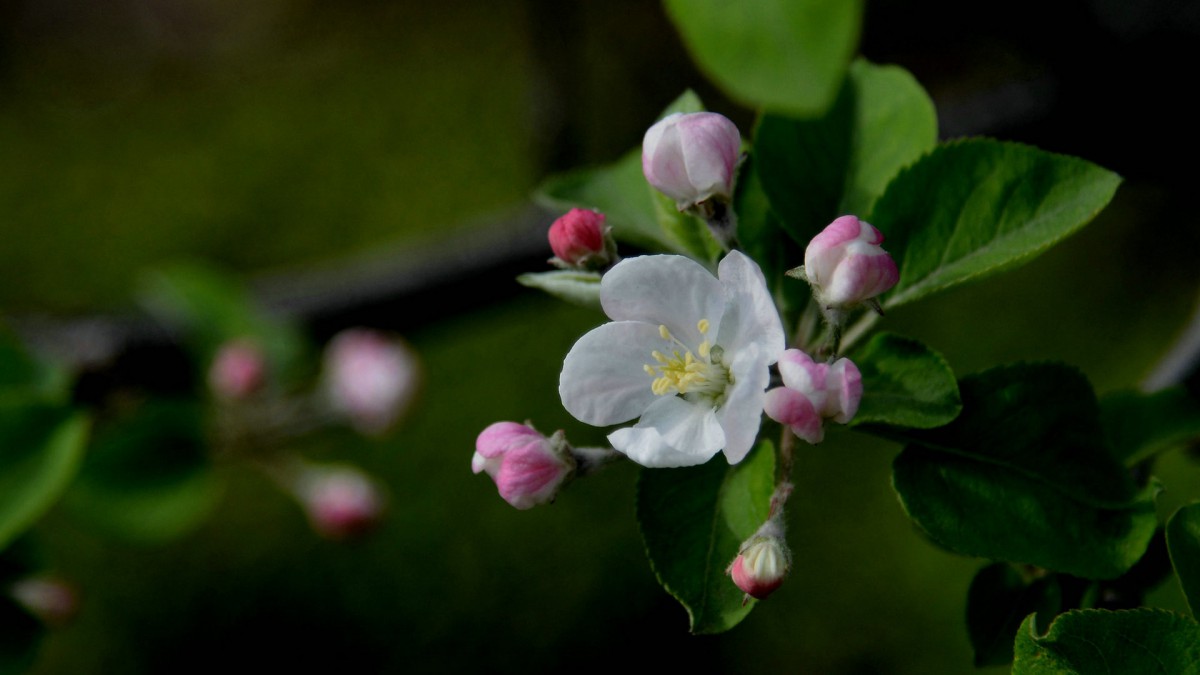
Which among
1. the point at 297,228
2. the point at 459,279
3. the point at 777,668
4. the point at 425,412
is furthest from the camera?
the point at 297,228

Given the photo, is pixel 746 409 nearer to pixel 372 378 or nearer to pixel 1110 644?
pixel 1110 644

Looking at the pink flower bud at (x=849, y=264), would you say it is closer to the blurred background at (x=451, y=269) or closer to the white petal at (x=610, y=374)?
the white petal at (x=610, y=374)

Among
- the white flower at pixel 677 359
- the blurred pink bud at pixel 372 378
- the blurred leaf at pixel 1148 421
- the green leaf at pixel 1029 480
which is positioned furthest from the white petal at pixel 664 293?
the blurred pink bud at pixel 372 378

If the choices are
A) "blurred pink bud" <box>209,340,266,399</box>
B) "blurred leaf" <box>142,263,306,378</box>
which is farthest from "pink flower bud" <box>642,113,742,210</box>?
"blurred leaf" <box>142,263,306,378</box>

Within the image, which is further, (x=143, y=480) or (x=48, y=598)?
(x=143, y=480)

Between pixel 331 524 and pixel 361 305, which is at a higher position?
pixel 361 305

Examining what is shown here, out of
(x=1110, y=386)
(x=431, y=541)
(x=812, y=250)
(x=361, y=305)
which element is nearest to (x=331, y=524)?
(x=361, y=305)

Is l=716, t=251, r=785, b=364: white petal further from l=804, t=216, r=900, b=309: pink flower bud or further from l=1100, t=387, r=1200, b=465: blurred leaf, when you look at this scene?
l=1100, t=387, r=1200, b=465: blurred leaf

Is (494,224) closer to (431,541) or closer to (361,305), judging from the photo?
(361,305)

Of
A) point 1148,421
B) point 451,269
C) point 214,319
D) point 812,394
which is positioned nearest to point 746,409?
point 812,394
